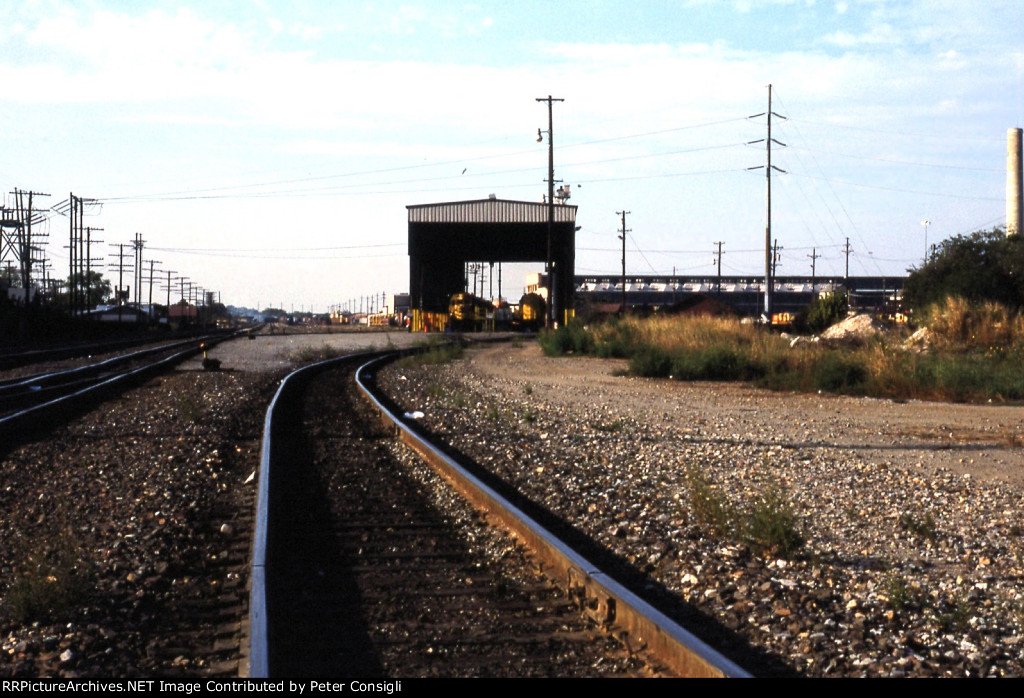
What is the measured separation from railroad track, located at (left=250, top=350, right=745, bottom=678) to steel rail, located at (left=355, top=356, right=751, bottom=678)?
0.04 feet

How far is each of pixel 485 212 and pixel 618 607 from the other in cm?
6022

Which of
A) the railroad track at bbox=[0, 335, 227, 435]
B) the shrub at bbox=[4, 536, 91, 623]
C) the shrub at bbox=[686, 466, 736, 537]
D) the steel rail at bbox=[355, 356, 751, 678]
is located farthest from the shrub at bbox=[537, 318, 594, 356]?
the shrub at bbox=[4, 536, 91, 623]

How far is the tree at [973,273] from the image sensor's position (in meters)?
36.9

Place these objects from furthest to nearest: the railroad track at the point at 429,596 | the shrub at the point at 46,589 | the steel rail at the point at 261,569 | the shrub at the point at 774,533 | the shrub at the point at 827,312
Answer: the shrub at the point at 827,312 < the shrub at the point at 774,533 < the shrub at the point at 46,589 < the railroad track at the point at 429,596 < the steel rail at the point at 261,569

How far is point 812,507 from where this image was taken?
988 cm

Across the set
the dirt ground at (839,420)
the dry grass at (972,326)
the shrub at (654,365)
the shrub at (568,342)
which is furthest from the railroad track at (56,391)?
the dry grass at (972,326)

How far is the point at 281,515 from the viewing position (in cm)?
961

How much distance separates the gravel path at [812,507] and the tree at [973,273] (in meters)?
18.5

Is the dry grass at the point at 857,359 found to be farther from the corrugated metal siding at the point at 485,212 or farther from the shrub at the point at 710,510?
the corrugated metal siding at the point at 485,212

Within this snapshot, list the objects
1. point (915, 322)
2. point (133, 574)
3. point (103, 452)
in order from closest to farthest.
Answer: point (133, 574)
point (103, 452)
point (915, 322)

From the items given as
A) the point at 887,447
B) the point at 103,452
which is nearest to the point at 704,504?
the point at 887,447

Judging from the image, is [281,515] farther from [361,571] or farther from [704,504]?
[704,504]

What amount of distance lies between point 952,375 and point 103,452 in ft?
53.2

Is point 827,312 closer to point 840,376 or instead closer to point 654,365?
point 654,365
